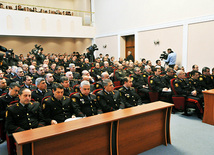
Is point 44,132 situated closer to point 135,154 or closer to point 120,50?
point 135,154

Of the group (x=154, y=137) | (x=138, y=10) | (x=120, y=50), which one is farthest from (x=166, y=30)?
(x=154, y=137)

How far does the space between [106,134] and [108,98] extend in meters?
1.02

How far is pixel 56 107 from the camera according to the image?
3.28 m

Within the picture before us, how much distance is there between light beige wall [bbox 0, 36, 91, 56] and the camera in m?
15.4

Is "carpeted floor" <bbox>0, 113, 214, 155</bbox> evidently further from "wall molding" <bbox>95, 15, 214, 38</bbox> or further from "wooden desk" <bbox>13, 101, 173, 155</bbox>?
"wall molding" <bbox>95, 15, 214, 38</bbox>

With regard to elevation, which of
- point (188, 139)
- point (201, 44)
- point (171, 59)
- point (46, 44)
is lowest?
point (188, 139)

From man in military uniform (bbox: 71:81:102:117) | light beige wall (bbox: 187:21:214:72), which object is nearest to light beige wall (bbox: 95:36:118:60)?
light beige wall (bbox: 187:21:214:72)

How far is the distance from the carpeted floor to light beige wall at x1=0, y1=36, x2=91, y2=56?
13628mm

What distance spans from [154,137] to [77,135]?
1442mm

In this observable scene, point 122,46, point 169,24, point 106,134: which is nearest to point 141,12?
point 169,24

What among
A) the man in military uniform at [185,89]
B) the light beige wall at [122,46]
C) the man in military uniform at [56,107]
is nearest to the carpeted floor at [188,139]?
the man in military uniform at [185,89]

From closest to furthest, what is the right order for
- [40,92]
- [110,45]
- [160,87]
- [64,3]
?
[40,92] < [160,87] < [110,45] < [64,3]

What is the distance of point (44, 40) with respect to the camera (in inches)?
667

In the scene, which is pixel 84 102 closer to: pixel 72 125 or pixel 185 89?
pixel 72 125
